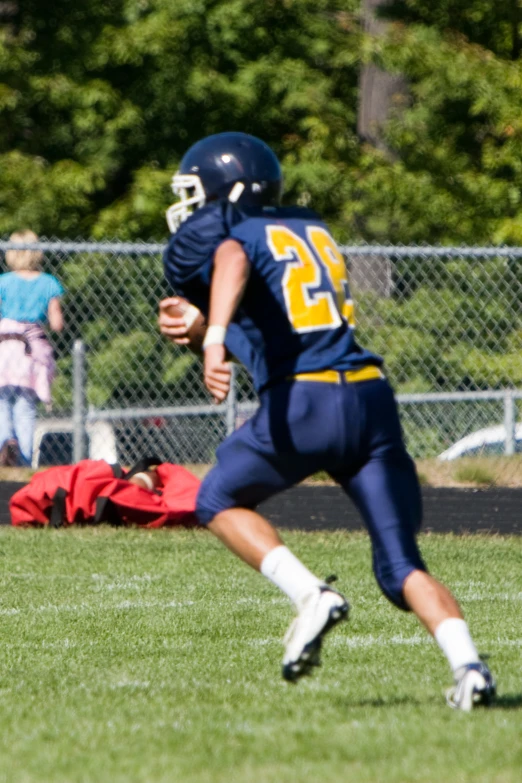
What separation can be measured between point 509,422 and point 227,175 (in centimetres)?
757

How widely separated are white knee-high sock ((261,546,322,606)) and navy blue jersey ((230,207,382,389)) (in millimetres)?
491

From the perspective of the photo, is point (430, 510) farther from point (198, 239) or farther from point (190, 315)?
point (198, 239)

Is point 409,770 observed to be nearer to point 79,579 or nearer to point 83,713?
point 83,713

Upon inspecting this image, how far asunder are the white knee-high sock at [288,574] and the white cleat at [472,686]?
474 mm

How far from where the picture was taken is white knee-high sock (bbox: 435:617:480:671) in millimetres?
3859

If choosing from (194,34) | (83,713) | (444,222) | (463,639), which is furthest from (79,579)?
(194,34)

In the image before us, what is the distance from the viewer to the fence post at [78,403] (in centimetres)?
1088

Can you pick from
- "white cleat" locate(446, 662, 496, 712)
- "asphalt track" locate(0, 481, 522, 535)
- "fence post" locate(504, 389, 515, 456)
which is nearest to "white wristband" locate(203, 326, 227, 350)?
"white cleat" locate(446, 662, 496, 712)

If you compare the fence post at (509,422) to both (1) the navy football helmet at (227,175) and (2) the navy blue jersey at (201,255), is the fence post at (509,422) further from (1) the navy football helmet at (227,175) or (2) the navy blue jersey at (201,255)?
(2) the navy blue jersey at (201,255)

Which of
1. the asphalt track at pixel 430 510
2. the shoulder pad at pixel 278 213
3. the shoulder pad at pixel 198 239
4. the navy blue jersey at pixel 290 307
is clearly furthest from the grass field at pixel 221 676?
the shoulder pad at pixel 278 213

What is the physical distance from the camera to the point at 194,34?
17.3 m

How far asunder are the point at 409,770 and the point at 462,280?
28.7 ft

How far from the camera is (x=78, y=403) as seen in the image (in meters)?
11.0

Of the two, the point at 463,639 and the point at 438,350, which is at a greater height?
the point at 463,639
